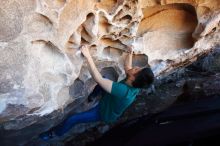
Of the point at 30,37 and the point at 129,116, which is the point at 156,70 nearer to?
the point at 129,116

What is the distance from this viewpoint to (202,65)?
2.56 meters

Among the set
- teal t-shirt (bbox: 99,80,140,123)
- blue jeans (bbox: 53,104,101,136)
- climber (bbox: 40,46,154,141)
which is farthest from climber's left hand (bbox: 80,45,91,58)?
blue jeans (bbox: 53,104,101,136)

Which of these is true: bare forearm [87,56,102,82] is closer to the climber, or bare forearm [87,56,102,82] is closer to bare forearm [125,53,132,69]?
the climber

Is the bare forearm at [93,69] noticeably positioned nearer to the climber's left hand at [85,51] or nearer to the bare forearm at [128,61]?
the climber's left hand at [85,51]


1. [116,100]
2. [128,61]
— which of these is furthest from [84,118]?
[128,61]

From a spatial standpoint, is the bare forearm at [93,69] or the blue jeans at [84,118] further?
the blue jeans at [84,118]

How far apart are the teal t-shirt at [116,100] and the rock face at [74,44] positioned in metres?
0.14

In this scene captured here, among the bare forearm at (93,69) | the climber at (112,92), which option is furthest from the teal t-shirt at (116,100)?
the bare forearm at (93,69)

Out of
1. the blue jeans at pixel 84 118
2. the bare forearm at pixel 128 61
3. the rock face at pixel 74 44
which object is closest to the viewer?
the rock face at pixel 74 44

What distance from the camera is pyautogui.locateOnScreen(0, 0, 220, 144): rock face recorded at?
1.87 m

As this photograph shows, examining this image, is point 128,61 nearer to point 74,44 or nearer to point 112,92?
point 112,92

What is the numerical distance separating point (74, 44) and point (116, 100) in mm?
341

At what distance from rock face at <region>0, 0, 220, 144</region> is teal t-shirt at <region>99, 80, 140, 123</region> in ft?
0.46

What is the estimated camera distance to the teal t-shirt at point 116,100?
6.75 ft
